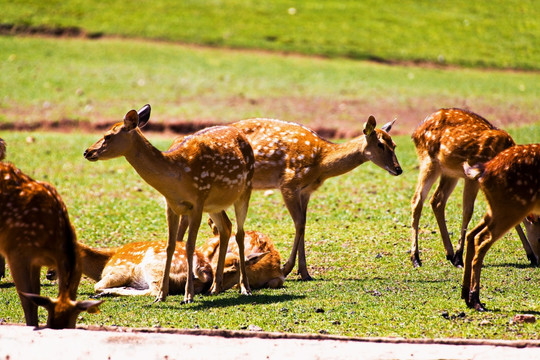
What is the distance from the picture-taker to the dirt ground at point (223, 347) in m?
6.69

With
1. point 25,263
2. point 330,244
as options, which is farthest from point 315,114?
point 25,263

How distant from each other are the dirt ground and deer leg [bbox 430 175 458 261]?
4.65m

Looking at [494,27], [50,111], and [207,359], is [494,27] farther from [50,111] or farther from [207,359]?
[207,359]

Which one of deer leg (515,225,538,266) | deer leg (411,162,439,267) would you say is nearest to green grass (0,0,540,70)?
deer leg (411,162,439,267)

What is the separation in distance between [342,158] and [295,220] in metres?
1.13

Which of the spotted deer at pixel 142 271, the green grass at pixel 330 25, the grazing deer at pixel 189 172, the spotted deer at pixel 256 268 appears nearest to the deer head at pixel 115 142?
the grazing deer at pixel 189 172

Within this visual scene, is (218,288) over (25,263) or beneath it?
beneath

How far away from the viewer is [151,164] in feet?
31.1

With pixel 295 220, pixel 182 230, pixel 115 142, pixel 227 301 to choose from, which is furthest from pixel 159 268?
pixel 295 220

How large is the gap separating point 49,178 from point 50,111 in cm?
704

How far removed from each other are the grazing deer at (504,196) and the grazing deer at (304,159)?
280cm

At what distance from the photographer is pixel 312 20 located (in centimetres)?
3556

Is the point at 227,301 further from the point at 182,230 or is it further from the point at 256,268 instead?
the point at 182,230

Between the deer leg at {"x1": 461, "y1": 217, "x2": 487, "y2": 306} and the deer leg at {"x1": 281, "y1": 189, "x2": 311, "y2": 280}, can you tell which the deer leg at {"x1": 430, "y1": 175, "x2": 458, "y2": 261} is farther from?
the deer leg at {"x1": 461, "y1": 217, "x2": 487, "y2": 306}
